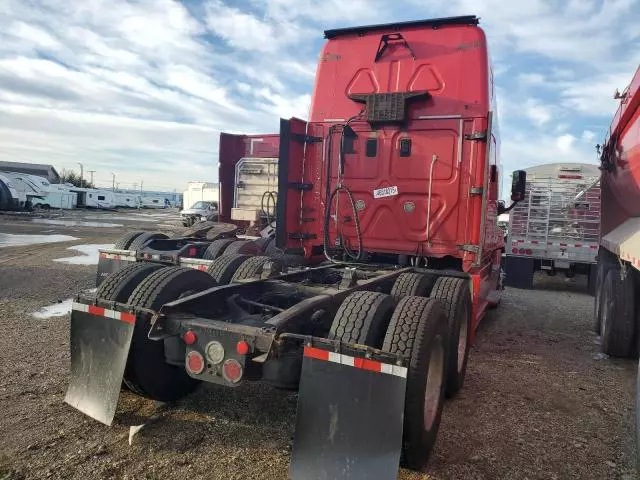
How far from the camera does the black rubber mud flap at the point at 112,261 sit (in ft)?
26.1

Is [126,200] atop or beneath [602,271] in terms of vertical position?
atop

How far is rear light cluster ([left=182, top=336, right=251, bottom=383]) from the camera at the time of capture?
3.10 meters

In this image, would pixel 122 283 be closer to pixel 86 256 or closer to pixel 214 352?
pixel 214 352

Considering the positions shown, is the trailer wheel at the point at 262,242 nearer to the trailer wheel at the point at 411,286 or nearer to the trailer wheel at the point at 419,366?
the trailer wheel at the point at 411,286

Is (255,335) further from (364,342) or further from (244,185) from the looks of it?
(244,185)

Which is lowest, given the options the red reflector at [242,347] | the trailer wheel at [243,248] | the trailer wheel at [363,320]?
the red reflector at [242,347]

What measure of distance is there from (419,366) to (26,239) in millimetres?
18096

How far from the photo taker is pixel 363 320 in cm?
328

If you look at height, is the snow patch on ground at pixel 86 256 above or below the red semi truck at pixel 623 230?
below

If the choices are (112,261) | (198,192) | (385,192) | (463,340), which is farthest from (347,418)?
(198,192)

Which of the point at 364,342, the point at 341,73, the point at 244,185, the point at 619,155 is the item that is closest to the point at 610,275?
the point at 619,155

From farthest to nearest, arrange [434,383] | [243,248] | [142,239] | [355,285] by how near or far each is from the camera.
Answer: [142,239] < [243,248] < [355,285] < [434,383]

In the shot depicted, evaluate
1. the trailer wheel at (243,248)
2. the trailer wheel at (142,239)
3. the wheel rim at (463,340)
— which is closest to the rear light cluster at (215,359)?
Answer: the wheel rim at (463,340)

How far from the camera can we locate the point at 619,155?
6.63m
